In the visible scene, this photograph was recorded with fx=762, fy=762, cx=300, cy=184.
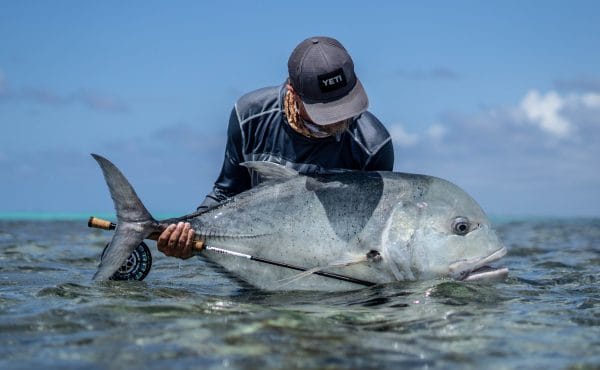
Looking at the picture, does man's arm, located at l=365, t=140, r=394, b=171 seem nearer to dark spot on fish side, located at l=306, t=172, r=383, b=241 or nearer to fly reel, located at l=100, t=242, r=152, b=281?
dark spot on fish side, located at l=306, t=172, r=383, b=241

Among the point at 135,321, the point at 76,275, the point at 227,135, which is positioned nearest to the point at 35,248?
the point at 76,275

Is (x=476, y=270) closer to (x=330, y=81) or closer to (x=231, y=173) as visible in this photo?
(x=330, y=81)

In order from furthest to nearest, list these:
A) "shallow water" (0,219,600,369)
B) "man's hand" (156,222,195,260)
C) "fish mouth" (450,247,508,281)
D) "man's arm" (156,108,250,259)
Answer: "man's arm" (156,108,250,259) → "man's hand" (156,222,195,260) → "fish mouth" (450,247,508,281) → "shallow water" (0,219,600,369)

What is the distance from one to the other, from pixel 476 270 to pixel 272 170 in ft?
4.58

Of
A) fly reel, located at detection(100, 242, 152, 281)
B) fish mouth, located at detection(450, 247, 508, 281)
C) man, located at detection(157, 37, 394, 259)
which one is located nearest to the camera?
fish mouth, located at detection(450, 247, 508, 281)

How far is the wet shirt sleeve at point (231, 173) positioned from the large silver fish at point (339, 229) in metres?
0.58

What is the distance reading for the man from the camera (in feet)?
15.1

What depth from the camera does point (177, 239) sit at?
4723 mm

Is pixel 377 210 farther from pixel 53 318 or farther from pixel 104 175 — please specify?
pixel 53 318

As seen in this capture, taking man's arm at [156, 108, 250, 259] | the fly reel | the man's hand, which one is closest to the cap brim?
man's arm at [156, 108, 250, 259]

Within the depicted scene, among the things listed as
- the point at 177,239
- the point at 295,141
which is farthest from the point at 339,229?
the point at 177,239

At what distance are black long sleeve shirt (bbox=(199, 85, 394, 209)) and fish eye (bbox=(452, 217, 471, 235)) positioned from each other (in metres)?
0.82

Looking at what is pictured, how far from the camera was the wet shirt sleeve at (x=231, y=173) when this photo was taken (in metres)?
5.36

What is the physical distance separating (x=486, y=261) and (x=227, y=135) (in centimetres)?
203
